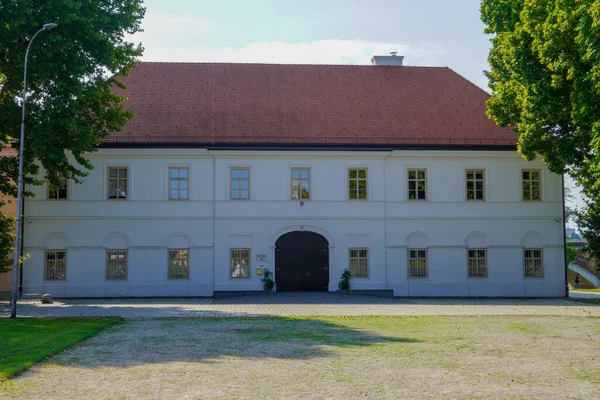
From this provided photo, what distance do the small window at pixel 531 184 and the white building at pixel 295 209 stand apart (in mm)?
47

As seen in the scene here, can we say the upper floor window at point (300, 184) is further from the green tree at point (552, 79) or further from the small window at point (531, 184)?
the small window at point (531, 184)

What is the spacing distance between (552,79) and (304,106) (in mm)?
13004

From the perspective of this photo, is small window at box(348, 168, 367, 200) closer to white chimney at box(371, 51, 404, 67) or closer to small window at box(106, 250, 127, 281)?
white chimney at box(371, 51, 404, 67)

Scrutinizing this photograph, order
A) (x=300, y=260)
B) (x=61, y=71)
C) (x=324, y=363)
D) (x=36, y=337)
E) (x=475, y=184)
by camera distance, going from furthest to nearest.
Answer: (x=475, y=184), (x=300, y=260), (x=61, y=71), (x=36, y=337), (x=324, y=363)

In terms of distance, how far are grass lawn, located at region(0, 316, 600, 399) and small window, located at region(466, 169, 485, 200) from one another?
1494 centimetres

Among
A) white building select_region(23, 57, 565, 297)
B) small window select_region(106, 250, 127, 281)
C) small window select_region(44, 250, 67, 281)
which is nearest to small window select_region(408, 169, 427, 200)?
white building select_region(23, 57, 565, 297)

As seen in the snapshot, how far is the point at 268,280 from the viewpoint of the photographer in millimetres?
31203

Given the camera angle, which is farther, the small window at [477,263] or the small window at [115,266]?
the small window at [477,263]

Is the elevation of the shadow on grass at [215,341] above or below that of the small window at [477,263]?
below

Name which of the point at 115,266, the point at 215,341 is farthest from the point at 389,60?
the point at 215,341

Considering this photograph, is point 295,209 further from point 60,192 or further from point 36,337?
point 36,337

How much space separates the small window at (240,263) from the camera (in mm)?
31453

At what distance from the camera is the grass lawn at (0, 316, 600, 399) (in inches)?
371

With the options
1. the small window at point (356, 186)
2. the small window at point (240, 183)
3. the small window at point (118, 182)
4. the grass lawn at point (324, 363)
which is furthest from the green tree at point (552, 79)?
the small window at point (118, 182)
